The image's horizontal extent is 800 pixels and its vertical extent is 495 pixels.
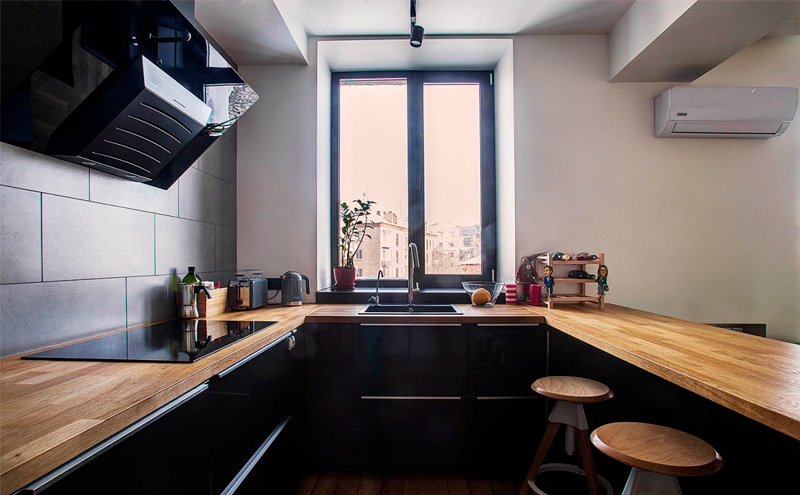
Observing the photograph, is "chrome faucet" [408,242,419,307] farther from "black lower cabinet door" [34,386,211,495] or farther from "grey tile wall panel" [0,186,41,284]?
"grey tile wall panel" [0,186,41,284]

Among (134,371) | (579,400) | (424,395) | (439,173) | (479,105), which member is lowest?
(424,395)

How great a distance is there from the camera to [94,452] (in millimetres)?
771

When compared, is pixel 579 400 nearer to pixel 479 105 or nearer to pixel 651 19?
pixel 651 19

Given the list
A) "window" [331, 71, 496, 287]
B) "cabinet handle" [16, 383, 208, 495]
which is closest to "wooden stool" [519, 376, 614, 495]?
"window" [331, 71, 496, 287]

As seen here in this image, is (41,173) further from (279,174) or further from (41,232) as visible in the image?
(279,174)

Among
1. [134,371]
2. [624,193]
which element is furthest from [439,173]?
[134,371]

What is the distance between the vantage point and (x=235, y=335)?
158cm

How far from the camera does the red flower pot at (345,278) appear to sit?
113 inches

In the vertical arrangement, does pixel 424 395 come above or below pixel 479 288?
below

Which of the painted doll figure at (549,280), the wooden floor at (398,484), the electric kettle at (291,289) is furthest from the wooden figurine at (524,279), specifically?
the electric kettle at (291,289)

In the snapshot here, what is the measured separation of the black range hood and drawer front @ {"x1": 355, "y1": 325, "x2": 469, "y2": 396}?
4.53ft

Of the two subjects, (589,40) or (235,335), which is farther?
(589,40)

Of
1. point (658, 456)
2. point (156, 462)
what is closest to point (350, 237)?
point (156, 462)

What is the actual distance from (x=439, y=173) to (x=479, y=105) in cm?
62
